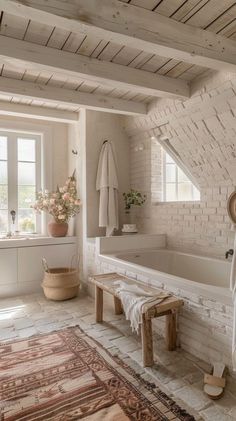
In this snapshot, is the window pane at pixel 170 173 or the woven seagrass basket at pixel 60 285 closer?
the woven seagrass basket at pixel 60 285

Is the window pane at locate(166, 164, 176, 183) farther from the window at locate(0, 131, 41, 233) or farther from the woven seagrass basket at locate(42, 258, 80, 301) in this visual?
the window at locate(0, 131, 41, 233)

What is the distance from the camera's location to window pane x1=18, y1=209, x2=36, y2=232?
4102 millimetres

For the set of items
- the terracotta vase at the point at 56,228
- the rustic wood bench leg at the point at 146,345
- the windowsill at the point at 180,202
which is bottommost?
the rustic wood bench leg at the point at 146,345

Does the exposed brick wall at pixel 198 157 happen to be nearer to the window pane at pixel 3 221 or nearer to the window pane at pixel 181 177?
the window pane at pixel 181 177

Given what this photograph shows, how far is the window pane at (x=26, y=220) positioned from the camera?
410 cm

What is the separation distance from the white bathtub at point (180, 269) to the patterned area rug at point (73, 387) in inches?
27.5

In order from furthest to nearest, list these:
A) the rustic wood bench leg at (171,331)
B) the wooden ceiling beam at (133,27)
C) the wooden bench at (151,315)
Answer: the rustic wood bench leg at (171,331)
the wooden bench at (151,315)
the wooden ceiling beam at (133,27)

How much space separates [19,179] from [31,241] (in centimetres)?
96

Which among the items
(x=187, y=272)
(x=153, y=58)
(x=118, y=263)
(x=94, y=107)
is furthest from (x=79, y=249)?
(x=153, y=58)

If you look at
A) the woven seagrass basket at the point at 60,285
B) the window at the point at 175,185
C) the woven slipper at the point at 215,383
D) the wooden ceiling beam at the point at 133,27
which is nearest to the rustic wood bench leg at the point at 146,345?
the woven slipper at the point at 215,383

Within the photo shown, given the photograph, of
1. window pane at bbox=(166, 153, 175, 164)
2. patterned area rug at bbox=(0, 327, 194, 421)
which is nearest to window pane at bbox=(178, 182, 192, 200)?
window pane at bbox=(166, 153, 175, 164)

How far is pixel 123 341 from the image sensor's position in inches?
Result: 92.9

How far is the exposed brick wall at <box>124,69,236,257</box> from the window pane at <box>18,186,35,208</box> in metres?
1.60

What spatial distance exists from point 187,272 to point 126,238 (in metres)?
0.83
